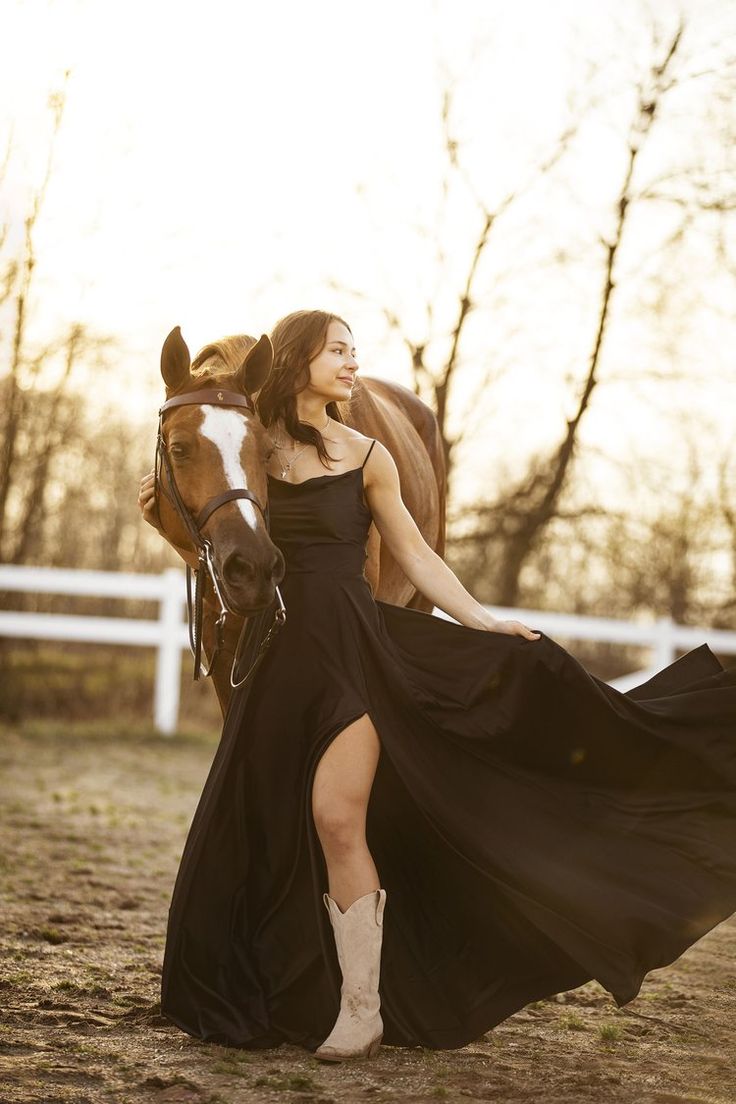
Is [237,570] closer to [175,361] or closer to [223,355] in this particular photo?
[175,361]

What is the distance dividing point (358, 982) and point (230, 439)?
5.19 ft

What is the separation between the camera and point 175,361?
3.74 m

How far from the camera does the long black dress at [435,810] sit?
3.42 meters

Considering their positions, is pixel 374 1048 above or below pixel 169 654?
below

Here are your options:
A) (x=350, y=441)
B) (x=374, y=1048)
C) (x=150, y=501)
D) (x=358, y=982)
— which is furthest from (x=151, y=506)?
(x=374, y=1048)

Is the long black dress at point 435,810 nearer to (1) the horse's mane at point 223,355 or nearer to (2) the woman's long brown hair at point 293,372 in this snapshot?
(2) the woman's long brown hair at point 293,372

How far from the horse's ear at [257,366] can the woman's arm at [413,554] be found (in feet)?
1.33

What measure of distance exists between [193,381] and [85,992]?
2.01m

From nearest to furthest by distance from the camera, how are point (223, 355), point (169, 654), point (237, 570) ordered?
point (237, 570) < point (223, 355) < point (169, 654)

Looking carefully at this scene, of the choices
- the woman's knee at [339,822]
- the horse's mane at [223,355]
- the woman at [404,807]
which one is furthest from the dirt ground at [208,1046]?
the horse's mane at [223,355]

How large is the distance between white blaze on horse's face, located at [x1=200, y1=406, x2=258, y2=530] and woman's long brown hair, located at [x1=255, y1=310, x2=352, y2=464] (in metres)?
0.14

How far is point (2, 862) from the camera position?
6016 millimetres

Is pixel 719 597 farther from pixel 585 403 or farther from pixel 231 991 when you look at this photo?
pixel 231 991

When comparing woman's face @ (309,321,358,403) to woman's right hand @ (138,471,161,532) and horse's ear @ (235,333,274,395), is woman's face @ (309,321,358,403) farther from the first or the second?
woman's right hand @ (138,471,161,532)
